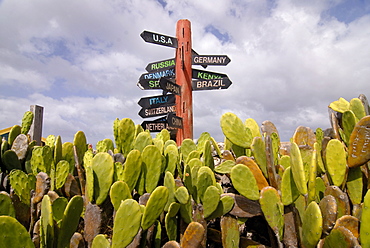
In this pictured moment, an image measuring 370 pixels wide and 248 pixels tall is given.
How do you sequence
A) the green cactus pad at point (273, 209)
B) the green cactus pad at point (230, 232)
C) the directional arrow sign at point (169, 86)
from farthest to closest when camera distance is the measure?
the directional arrow sign at point (169, 86), the green cactus pad at point (230, 232), the green cactus pad at point (273, 209)

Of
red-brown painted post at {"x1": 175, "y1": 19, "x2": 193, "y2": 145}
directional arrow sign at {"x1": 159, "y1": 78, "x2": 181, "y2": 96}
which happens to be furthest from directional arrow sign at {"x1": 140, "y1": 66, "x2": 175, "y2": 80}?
directional arrow sign at {"x1": 159, "y1": 78, "x2": 181, "y2": 96}

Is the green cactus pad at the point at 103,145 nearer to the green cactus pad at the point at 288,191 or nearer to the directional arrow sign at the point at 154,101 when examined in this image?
the green cactus pad at the point at 288,191

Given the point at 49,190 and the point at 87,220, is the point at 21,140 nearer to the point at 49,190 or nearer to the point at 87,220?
the point at 49,190

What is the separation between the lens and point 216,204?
147cm

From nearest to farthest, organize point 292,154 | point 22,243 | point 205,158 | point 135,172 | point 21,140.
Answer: point 22,243
point 292,154
point 135,172
point 205,158
point 21,140

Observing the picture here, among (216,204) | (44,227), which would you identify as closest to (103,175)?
(44,227)

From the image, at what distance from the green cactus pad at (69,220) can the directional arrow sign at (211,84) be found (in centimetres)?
451

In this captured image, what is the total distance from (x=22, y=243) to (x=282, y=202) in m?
1.18

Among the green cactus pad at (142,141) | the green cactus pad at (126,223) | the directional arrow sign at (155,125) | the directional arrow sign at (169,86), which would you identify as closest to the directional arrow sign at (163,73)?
the directional arrow sign at (169,86)

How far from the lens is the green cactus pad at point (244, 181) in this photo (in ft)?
4.86

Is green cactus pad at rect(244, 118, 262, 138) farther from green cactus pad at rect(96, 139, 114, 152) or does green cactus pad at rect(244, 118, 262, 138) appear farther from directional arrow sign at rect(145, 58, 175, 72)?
directional arrow sign at rect(145, 58, 175, 72)

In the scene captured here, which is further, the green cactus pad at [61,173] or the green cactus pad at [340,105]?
the green cactus pad at [340,105]

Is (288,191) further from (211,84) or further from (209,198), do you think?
(211,84)

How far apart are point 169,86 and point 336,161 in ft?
12.5
